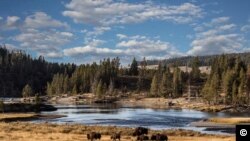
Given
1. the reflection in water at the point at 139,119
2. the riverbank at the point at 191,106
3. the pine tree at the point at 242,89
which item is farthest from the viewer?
the pine tree at the point at 242,89

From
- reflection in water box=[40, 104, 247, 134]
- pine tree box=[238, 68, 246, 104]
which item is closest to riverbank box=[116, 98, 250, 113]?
pine tree box=[238, 68, 246, 104]

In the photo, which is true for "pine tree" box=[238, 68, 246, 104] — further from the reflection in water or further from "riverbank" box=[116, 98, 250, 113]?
the reflection in water

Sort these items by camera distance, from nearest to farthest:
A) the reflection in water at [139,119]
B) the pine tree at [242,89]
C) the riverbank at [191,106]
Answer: the reflection in water at [139,119], the riverbank at [191,106], the pine tree at [242,89]

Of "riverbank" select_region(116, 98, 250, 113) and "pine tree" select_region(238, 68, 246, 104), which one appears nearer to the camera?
"riverbank" select_region(116, 98, 250, 113)

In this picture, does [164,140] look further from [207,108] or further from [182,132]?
[207,108]

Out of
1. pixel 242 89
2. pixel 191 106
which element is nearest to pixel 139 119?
pixel 242 89

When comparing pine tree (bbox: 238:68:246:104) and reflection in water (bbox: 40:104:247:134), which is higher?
pine tree (bbox: 238:68:246:104)

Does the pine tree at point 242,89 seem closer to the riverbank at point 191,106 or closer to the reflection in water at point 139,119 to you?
the riverbank at point 191,106

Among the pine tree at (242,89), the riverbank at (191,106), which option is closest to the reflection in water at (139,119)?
the riverbank at (191,106)

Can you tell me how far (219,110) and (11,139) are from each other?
360 ft

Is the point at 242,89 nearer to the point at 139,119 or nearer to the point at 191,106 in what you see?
the point at 191,106

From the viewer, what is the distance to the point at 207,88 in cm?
17075

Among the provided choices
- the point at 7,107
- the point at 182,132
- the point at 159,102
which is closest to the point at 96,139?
the point at 182,132

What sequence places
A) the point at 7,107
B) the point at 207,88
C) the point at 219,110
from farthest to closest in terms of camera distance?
the point at 207,88 < the point at 219,110 < the point at 7,107
